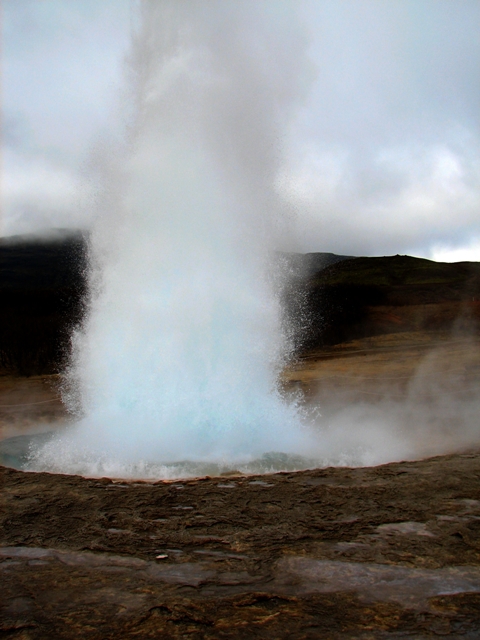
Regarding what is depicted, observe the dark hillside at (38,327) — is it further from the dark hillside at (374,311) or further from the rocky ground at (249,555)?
the dark hillside at (374,311)

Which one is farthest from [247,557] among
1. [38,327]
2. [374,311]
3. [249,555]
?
[374,311]

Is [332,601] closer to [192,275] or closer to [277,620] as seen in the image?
[277,620]

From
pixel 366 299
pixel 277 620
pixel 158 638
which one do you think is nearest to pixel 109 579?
pixel 158 638

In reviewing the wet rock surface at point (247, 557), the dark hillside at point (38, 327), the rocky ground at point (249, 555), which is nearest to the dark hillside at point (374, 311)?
the dark hillside at point (38, 327)

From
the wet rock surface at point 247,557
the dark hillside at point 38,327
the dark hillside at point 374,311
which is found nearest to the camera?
the wet rock surface at point 247,557

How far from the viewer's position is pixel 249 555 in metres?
3.17

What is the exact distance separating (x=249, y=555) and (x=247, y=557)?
32 mm

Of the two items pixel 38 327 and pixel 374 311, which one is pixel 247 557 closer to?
pixel 38 327

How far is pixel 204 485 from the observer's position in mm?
4805

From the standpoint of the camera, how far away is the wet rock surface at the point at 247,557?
2.40 meters

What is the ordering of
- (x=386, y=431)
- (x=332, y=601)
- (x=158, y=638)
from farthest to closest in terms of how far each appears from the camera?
(x=386, y=431)
(x=332, y=601)
(x=158, y=638)

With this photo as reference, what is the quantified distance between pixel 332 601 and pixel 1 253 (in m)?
100

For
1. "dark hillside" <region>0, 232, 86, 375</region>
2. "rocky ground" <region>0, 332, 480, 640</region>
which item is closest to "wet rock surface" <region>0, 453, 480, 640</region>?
"rocky ground" <region>0, 332, 480, 640</region>

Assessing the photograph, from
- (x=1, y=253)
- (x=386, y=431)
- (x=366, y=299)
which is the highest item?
(x=1, y=253)
